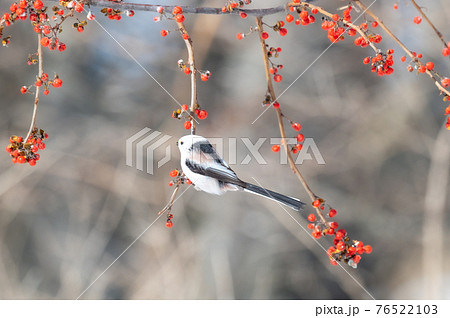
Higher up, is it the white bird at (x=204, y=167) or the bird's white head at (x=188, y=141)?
the bird's white head at (x=188, y=141)

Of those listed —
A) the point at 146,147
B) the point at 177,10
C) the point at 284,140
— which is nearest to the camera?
the point at 284,140

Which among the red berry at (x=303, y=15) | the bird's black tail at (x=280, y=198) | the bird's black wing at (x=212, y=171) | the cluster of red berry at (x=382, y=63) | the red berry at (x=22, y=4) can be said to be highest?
the red berry at (x=303, y=15)

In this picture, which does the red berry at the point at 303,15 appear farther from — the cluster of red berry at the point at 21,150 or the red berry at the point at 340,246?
the cluster of red berry at the point at 21,150

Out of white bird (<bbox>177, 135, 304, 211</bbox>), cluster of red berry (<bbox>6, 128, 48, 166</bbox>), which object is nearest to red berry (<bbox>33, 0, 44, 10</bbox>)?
cluster of red berry (<bbox>6, 128, 48, 166</bbox>)

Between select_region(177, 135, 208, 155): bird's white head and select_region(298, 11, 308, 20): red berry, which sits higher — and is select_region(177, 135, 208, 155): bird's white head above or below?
below

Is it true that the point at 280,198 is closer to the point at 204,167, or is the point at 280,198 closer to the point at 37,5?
the point at 204,167

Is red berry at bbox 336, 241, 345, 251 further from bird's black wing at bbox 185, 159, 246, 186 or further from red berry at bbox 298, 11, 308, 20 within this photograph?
red berry at bbox 298, 11, 308, 20

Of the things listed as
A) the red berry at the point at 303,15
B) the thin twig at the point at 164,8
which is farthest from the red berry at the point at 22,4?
the red berry at the point at 303,15

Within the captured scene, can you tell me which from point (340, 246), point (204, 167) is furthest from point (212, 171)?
point (340, 246)

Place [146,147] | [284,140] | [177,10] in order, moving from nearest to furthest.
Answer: [284,140] < [177,10] < [146,147]

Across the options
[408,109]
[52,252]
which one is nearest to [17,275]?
[52,252]

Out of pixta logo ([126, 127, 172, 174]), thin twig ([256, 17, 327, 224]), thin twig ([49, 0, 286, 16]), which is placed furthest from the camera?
pixta logo ([126, 127, 172, 174])

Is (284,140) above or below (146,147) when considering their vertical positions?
below

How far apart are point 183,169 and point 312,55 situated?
1167mm
